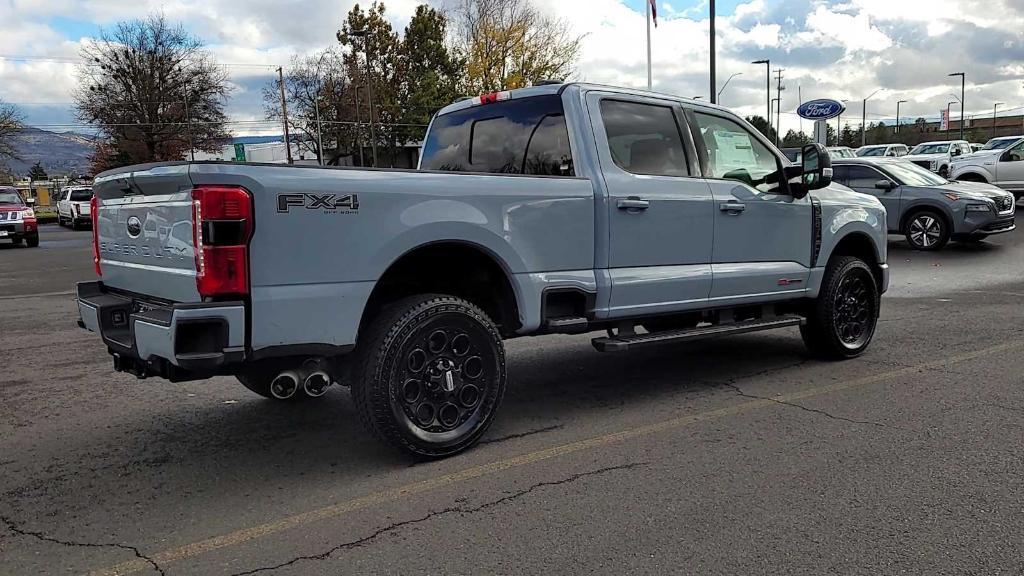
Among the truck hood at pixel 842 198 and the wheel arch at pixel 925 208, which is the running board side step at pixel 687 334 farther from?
the wheel arch at pixel 925 208

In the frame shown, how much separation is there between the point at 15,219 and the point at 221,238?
22955 mm

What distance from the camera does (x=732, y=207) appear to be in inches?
216

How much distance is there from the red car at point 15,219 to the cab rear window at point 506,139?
21.3m

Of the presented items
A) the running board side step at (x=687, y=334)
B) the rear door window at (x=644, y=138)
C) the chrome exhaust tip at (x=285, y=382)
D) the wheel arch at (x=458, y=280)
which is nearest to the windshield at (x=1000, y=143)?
the running board side step at (x=687, y=334)

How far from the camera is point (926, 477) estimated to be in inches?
152

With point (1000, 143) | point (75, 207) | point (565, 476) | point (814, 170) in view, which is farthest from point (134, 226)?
point (75, 207)

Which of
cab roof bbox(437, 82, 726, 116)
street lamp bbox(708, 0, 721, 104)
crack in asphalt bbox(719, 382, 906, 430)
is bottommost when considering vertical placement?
crack in asphalt bbox(719, 382, 906, 430)

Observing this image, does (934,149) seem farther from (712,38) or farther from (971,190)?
(971,190)

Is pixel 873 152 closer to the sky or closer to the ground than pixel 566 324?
closer to the sky

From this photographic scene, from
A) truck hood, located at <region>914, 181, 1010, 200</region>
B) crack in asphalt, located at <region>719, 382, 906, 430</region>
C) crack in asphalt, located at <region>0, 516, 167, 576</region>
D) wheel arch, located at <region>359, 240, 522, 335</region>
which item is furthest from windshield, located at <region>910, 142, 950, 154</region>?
crack in asphalt, located at <region>0, 516, 167, 576</region>

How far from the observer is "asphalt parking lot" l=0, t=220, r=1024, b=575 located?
3.13m

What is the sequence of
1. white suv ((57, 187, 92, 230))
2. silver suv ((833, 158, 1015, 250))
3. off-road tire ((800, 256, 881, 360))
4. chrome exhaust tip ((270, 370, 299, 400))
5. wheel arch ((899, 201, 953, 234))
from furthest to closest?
white suv ((57, 187, 92, 230)) < wheel arch ((899, 201, 953, 234)) < silver suv ((833, 158, 1015, 250)) < off-road tire ((800, 256, 881, 360)) < chrome exhaust tip ((270, 370, 299, 400))

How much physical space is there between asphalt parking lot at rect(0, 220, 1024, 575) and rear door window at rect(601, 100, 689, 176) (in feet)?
5.24

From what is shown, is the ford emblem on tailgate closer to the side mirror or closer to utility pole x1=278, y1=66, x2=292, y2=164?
the side mirror
